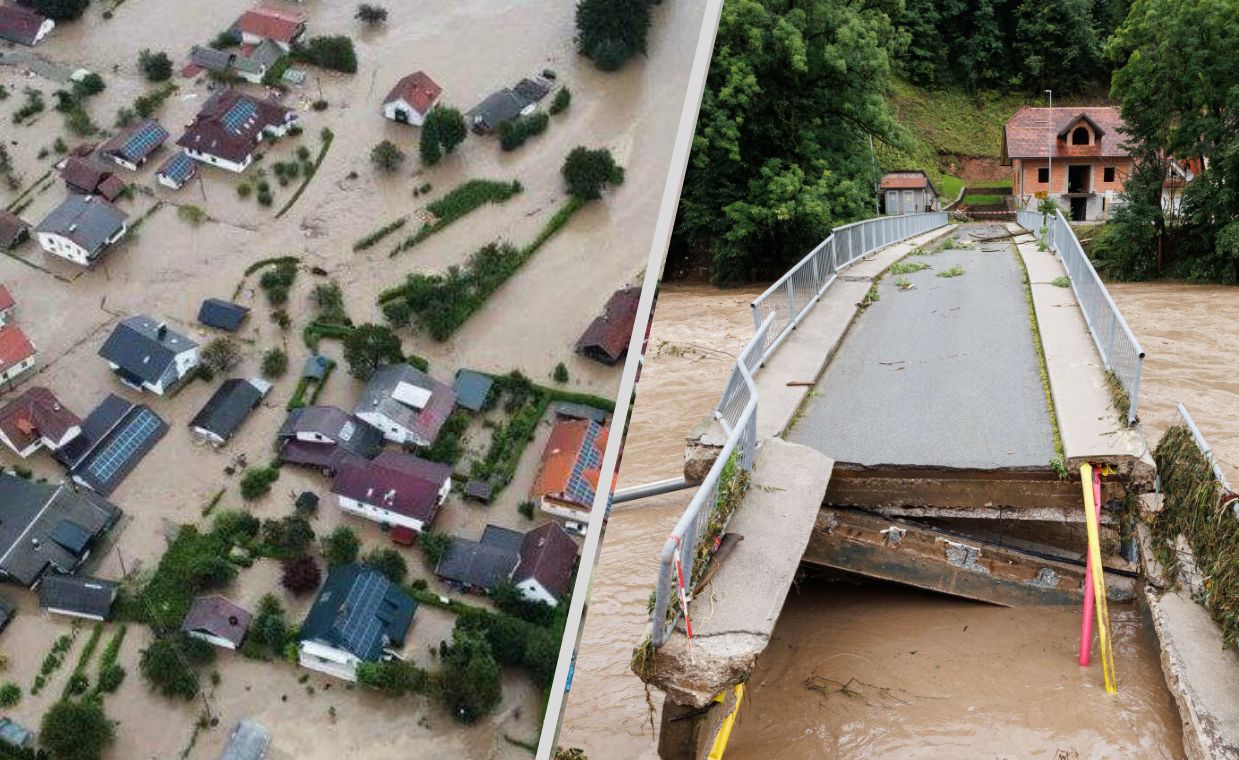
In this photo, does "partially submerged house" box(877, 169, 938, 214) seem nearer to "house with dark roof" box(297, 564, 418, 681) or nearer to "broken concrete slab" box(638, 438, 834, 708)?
"broken concrete slab" box(638, 438, 834, 708)

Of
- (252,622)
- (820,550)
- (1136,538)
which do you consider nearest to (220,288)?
(252,622)

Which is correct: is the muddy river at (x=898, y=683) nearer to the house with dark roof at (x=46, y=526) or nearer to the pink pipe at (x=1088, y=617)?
the pink pipe at (x=1088, y=617)

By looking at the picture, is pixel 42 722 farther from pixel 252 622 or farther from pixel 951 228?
pixel 951 228

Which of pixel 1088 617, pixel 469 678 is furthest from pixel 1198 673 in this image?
pixel 469 678

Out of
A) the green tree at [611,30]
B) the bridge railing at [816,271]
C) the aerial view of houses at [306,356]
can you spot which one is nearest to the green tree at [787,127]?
the bridge railing at [816,271]

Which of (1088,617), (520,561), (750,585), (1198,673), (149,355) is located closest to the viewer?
(520,561)

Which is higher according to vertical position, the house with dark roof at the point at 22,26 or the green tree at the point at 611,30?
the house with dark roof at the point at 22,26

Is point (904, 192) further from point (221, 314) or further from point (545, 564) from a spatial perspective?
point (545, 564)
